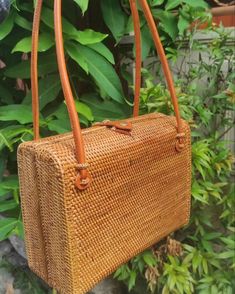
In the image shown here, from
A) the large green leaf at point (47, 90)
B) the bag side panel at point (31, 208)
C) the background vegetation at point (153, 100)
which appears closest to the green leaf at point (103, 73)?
the background vegetation at point (153, 100)

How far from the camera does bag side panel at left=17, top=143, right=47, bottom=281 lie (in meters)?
→ 0.55

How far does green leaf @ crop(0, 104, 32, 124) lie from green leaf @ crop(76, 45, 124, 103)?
0.19 metres

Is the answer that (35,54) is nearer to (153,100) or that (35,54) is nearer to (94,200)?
(94,200)

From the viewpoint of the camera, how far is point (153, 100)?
3.14ft

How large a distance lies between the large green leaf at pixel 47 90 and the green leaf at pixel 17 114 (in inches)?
2.2

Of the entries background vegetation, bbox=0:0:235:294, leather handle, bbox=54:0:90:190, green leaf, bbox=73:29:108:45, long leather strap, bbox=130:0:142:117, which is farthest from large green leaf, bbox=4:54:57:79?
leather handle, bbox=54:0:90:190

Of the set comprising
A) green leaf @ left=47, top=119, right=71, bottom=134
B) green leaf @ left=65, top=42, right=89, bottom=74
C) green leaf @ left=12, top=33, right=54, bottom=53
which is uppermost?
green leaf @ left=12, top=33, right=54, bottom=53

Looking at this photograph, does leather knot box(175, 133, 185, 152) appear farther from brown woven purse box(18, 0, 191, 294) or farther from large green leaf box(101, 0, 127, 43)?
large green leaf box(101, 0, 127, 43)

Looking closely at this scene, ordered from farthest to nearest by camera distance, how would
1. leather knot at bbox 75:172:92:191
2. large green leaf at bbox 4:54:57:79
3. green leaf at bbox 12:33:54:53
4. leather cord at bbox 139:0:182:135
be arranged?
1. large green leaf at bbox 4:54:57:79
2. green leaf at bbox 12:33:54:53
3. leather cord at bbox 139:0:182:135
4. leather knot at bbox 75:172:92:191

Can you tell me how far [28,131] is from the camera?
813 mm

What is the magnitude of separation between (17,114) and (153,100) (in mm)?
377

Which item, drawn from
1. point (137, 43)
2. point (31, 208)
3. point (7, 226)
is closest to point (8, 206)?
point (7, 226)

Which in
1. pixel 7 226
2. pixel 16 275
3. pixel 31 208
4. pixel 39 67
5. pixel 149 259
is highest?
pixel 39 67

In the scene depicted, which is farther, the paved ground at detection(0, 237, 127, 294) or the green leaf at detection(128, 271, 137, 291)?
the paved ground at detection(0, 237, 127, 294)
